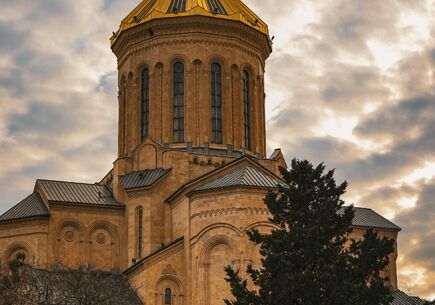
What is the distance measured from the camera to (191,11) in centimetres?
3872

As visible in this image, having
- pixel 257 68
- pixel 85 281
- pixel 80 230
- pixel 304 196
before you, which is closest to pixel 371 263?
pixel 304 196

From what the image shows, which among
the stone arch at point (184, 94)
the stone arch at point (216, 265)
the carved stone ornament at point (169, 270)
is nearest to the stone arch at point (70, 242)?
the carved stone ornament at point (169, 270)

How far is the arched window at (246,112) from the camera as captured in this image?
1540 inches

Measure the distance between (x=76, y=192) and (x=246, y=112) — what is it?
29.1 feet

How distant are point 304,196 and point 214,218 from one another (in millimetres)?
8774

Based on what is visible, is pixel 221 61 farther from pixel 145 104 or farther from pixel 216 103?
pixel 145 104

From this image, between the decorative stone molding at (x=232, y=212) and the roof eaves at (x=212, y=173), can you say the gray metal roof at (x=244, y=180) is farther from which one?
the decorative stone molding at (x=232, y=212)

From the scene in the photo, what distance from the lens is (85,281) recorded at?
86.4ft

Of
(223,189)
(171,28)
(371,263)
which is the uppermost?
(171,28)

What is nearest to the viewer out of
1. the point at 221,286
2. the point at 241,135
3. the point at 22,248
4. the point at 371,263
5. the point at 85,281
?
the point at 371,263

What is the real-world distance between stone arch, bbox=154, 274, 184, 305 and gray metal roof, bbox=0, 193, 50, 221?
20.7 ft

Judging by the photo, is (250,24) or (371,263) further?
(250,24)

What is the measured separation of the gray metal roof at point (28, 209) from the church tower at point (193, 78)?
472 centimetres

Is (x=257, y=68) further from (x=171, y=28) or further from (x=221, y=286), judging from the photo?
(x=221, y=286)
